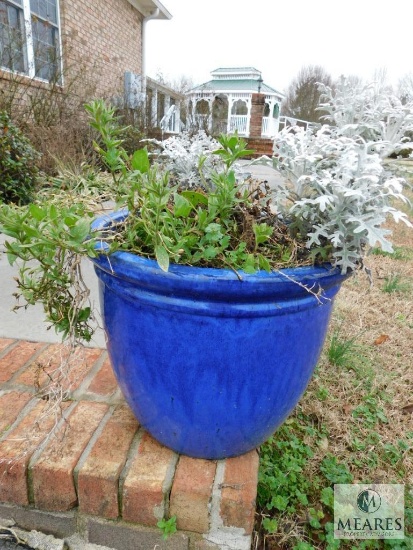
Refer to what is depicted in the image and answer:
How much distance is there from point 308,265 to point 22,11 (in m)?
7.30

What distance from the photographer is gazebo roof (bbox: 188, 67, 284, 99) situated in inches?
666

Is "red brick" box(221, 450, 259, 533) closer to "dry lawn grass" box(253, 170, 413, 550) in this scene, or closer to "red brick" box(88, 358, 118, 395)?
"dry lawn grass" box(253, 170, 413, 550)

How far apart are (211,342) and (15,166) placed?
3.15 m

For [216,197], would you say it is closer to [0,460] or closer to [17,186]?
[0,460]

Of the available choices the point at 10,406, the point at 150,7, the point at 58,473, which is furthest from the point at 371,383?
the point at 150,7

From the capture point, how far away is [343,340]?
208 centimetres

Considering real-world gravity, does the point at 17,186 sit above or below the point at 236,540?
above

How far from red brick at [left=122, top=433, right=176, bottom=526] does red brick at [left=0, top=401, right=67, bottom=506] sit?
0.90ft

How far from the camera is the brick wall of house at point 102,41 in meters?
6.98

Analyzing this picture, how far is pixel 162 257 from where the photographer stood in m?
0.77

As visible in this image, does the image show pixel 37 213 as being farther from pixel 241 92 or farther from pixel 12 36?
pixel 241 92

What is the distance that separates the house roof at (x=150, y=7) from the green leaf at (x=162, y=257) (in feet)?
34.5

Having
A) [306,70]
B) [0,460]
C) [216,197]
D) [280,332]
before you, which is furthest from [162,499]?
[306,70]

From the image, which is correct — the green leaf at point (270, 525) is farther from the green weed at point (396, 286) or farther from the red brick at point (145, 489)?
the green weed at point (396, 286)
